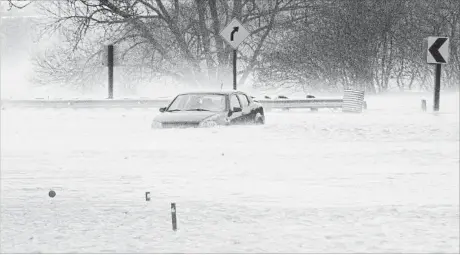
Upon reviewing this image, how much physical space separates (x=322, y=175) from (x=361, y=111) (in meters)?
12.9

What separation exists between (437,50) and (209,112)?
846cm

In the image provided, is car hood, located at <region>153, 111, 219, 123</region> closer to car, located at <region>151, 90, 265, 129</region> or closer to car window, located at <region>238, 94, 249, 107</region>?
car, located at <region>151, 90, 265, 129</region>

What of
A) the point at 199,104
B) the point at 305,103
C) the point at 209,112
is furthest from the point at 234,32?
the point at 209,112

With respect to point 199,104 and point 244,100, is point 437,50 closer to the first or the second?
point 244,100

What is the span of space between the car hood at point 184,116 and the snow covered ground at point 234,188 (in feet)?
0.86

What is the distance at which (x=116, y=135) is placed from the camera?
58.2 feet

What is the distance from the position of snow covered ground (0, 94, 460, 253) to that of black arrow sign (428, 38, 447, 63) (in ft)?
13.6

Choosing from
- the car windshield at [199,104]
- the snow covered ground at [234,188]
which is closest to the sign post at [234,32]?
the car windshield at [199,104]

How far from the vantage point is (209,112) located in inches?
699

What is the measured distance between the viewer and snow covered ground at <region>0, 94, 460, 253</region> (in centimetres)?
787

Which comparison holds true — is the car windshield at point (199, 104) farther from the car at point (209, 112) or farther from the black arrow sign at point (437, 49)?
the black arrow sign at point (437, 49)

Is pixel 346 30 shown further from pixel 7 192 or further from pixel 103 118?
pixel 7 192

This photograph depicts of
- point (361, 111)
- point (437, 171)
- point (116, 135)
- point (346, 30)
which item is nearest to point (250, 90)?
point (346, 30)

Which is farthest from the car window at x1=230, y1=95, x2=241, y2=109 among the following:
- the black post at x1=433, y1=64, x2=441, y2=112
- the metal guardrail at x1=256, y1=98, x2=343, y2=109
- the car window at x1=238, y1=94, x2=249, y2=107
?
the black post at x1=433, y1=64, x2=441, y2=112
